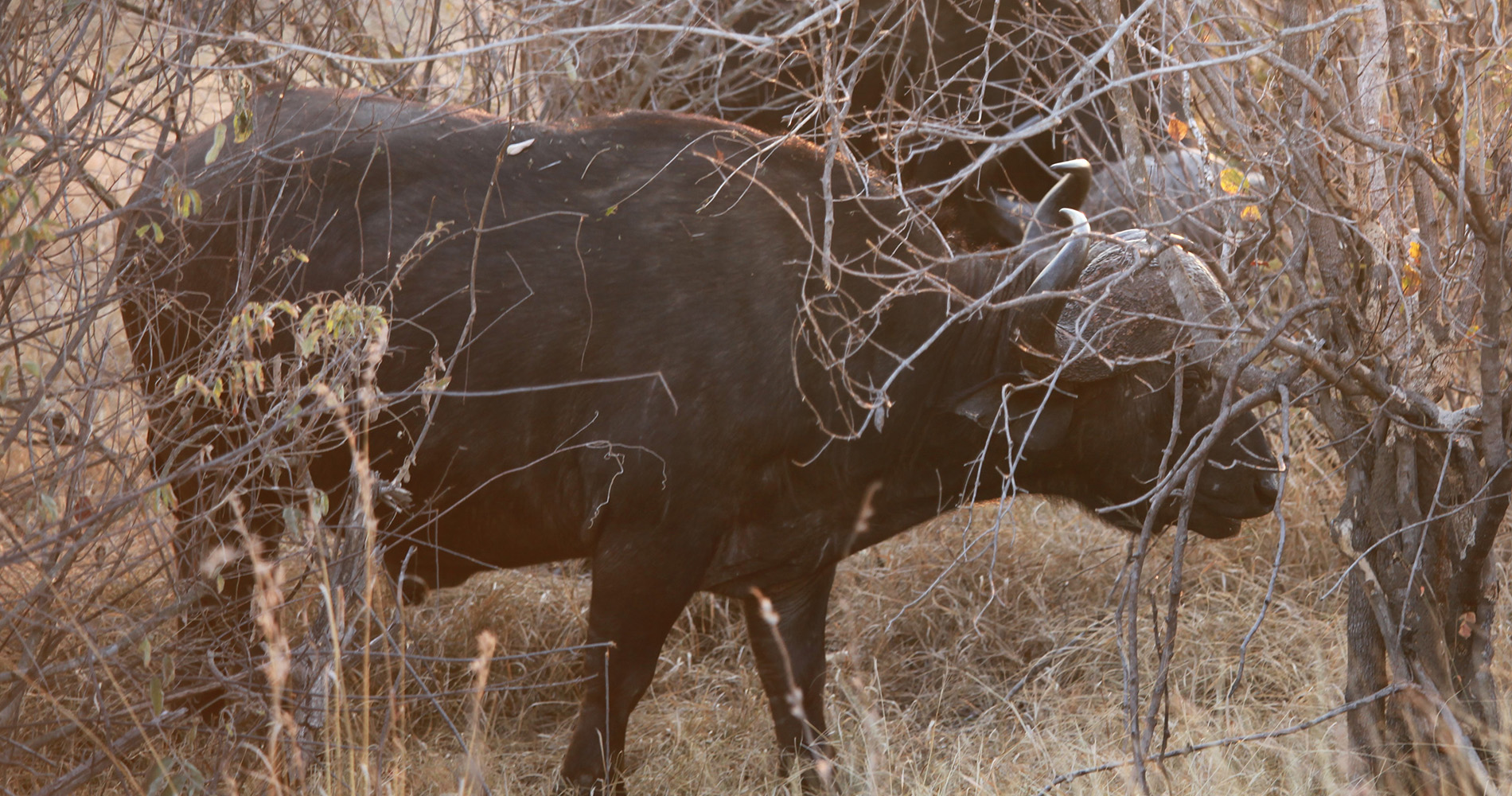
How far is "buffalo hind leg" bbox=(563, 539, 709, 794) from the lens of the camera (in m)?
3.83

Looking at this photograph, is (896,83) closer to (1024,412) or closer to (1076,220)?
(1076,220)

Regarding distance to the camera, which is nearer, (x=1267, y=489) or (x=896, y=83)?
(x=1267, y=489)

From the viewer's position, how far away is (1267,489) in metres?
3.98

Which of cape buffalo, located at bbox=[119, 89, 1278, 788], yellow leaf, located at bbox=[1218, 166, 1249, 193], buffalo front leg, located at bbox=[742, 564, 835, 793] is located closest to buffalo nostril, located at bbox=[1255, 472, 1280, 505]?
cape buffalo, located at bbox=[119, 89, 1278, 788]

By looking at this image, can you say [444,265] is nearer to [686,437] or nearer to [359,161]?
[359,161]

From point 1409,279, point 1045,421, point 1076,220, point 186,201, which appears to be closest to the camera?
point 186,201

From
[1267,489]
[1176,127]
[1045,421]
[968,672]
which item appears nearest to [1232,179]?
[1176,127]

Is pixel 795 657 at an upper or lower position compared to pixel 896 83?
lower

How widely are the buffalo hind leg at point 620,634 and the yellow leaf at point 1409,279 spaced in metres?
2.01

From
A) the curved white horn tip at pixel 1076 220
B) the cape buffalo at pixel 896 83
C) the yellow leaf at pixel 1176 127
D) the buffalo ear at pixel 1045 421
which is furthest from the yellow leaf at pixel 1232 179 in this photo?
the cape buffalo at pixel 896 83

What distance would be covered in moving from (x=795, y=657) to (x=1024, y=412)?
1100 mm

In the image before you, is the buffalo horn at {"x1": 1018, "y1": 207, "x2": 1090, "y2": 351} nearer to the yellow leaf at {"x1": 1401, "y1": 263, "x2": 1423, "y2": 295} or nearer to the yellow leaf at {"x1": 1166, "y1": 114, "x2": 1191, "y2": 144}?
the yellow leaf at {"x1": 1166, "y1": 114, "x2": 1191, "y2": 144}

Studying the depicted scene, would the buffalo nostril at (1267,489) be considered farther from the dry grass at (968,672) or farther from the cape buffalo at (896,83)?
the cape buffalo at (896,83)

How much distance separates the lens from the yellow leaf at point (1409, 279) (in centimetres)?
337
